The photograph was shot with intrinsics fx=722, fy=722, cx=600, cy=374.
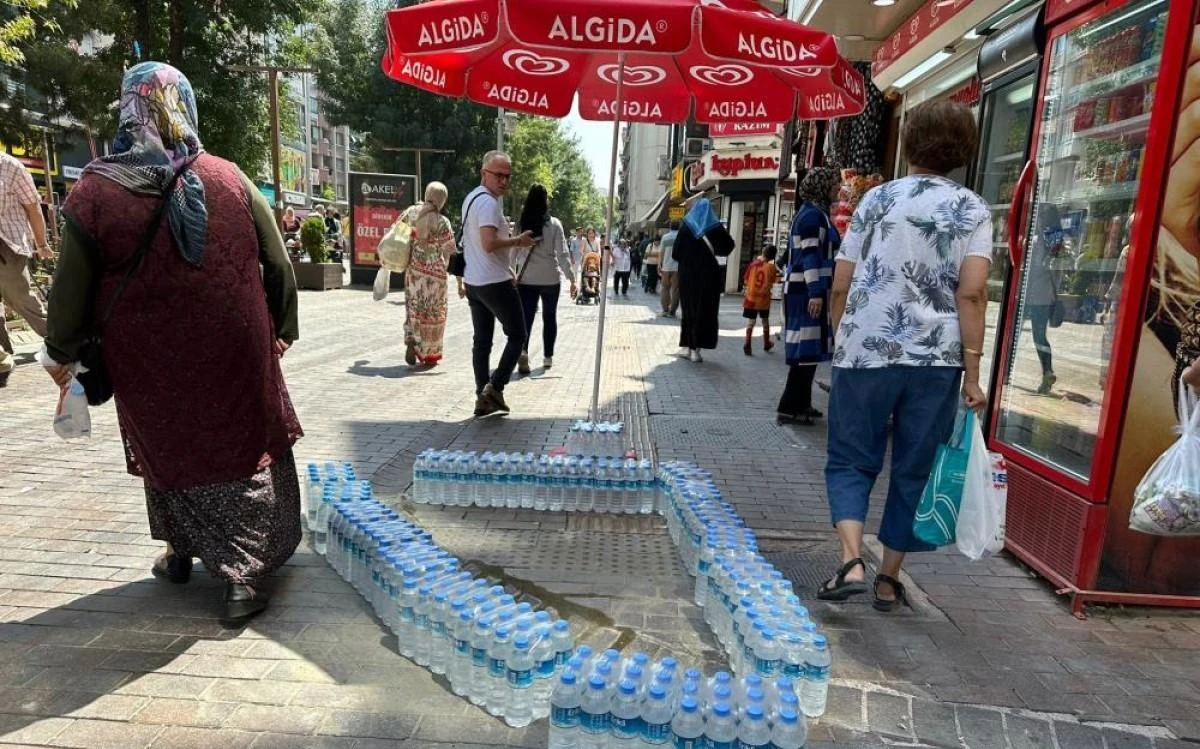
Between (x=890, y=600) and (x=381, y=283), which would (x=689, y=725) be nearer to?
(x=890, y=600)

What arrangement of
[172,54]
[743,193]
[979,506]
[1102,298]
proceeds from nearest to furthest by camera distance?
[979,506] < [1102,298] < [172,54] < [743,193]

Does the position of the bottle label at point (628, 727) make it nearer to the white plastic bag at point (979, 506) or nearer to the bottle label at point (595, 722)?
the bottle label at point (595, 722)

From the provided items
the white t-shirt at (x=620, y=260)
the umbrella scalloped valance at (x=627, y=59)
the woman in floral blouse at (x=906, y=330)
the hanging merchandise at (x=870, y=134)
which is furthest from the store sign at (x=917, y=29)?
the white t-shirt at (x=620, y=260)

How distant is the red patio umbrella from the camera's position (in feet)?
11.0

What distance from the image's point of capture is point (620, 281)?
23.7 m

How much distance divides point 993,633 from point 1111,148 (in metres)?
2.27

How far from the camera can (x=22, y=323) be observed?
9.25m

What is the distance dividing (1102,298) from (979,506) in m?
1.28

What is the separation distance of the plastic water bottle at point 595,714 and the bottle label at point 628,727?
0.04 metres

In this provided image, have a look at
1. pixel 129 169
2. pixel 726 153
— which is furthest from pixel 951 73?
pixel 726 153

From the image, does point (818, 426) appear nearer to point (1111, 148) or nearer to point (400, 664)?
point (1111, 148)

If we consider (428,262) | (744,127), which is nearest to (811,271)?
(744,127)

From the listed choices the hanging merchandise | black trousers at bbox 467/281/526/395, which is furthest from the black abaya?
black trousers at bbox 467/281/526/395

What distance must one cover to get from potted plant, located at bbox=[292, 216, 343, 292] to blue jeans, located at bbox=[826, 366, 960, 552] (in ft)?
54.5
